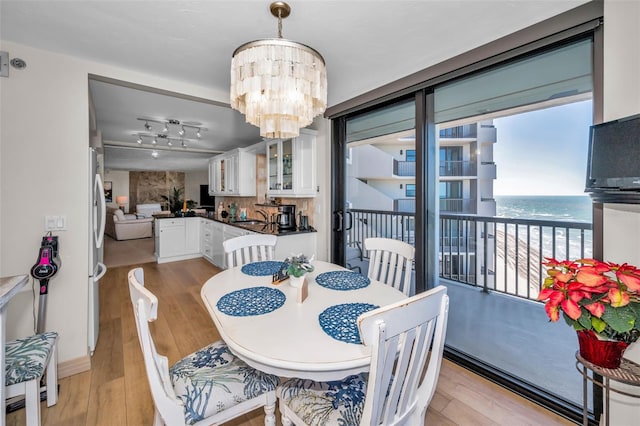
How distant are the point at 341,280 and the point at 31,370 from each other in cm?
177

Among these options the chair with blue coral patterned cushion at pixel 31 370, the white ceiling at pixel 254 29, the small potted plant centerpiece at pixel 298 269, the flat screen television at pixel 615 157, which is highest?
the white ceiling at pixel 254 29

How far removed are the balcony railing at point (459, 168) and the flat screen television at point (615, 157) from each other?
1696mm

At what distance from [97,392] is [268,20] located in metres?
2.74

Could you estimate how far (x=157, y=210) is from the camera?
10.6 metres

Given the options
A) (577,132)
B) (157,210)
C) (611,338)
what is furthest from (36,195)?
(157,210)

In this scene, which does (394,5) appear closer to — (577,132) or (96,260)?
(577,132)

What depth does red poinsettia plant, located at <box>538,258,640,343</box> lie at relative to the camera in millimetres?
988

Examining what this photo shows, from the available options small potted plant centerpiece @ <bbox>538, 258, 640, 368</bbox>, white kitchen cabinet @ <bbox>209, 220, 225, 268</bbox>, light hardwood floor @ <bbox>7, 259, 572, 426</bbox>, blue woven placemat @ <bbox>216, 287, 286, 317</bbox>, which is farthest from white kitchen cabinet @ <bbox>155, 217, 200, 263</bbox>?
small potted plant centerpiece @ <bbox>538, 258, 640, 368</bbox>

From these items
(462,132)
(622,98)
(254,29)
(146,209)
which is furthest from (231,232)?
(146,209)

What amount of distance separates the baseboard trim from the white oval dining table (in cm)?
136

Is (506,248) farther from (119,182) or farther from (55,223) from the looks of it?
(119,182)

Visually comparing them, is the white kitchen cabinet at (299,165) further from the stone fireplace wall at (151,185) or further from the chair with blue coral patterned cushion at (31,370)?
the stone fireplace wall at (151,185)

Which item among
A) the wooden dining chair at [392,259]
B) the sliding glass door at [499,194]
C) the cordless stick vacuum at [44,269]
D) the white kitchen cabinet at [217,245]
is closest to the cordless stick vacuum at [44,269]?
the cordless stick vacuum at [44,269]

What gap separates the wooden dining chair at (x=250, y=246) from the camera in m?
2.34
